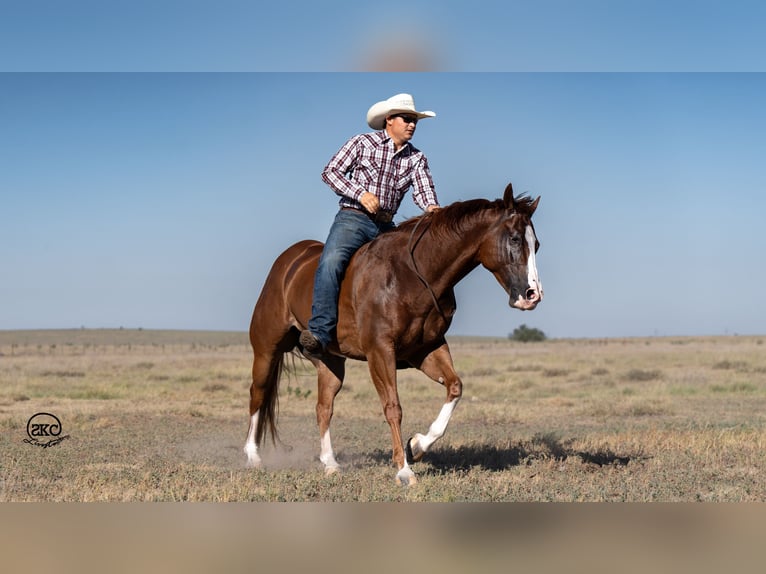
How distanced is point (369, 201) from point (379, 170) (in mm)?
383

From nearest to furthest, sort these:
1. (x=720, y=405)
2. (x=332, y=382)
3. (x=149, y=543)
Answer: (x=149, y=543) → (x=332, y=382) → (x=720, y=405)

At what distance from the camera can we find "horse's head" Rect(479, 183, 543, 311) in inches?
261

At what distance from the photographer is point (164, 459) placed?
30.2 feet

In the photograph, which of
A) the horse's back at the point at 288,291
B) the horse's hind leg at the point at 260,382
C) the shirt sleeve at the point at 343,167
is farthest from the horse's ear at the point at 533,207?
the horse's hind leg at the point at 260,382

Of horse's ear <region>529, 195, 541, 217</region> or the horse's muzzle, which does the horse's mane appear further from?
the horse's muzzle

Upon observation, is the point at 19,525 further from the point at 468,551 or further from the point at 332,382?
the point at 332,382

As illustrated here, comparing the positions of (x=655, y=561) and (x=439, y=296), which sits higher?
(x=439, y=296)

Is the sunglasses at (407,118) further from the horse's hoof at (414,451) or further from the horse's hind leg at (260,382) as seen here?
the horse's hind leg at (260,382)

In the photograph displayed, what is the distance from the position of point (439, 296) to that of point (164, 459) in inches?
154

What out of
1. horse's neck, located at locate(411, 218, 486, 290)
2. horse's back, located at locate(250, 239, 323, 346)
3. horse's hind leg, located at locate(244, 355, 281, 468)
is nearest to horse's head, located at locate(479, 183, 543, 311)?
horse's neck, located at locate(411, 218, 486, 290)

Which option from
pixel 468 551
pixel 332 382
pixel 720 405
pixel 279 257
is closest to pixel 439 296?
pixel 332 382

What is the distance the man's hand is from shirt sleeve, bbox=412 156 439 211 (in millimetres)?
464

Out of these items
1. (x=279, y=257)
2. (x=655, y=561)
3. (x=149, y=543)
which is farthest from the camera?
(x=279, y=257)

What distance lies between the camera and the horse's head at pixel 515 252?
21.8ft
